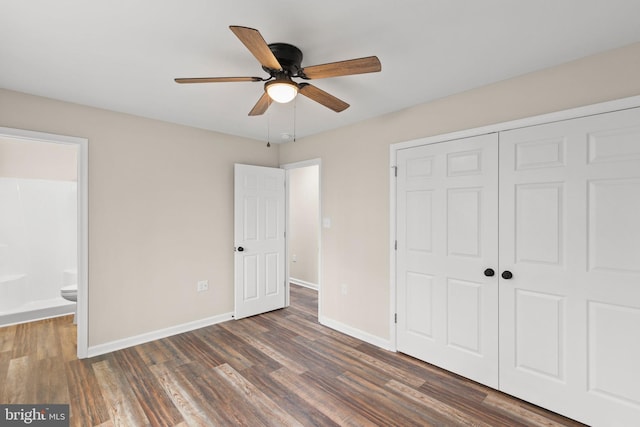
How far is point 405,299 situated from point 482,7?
92.1 inches

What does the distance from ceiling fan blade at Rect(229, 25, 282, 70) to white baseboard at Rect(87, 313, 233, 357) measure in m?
3.05

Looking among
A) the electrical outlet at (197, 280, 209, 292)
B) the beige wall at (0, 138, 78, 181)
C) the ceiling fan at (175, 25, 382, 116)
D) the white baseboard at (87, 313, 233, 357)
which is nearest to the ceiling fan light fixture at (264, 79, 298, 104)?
the ceiling fan at (175, 25, 382, 116)

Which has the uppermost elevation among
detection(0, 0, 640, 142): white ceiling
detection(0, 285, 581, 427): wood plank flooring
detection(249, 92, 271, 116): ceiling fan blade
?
detection(0, 0, 640, 142): white ceiling

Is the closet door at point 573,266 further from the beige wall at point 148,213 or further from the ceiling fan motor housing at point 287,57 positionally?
the beige wall at point 148,213

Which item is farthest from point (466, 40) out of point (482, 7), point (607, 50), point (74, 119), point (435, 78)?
point (74, 119)

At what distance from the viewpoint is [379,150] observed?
3127 mm

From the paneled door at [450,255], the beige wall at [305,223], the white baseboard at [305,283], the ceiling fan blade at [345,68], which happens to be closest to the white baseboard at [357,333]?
the paneled door at [450,255]

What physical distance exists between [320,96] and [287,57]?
1.13ft

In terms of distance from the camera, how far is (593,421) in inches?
75.5

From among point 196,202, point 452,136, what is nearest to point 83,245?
point 196,202

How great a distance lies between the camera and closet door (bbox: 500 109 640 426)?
5.93 feet

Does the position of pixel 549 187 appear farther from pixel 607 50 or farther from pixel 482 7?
pixel 482 7

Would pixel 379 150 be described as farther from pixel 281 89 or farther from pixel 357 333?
pixel 357 333

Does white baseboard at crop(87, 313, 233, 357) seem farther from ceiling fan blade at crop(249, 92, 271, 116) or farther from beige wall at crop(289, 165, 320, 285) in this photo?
ceiling fan blade at crop(249, 92, 271, 116)
